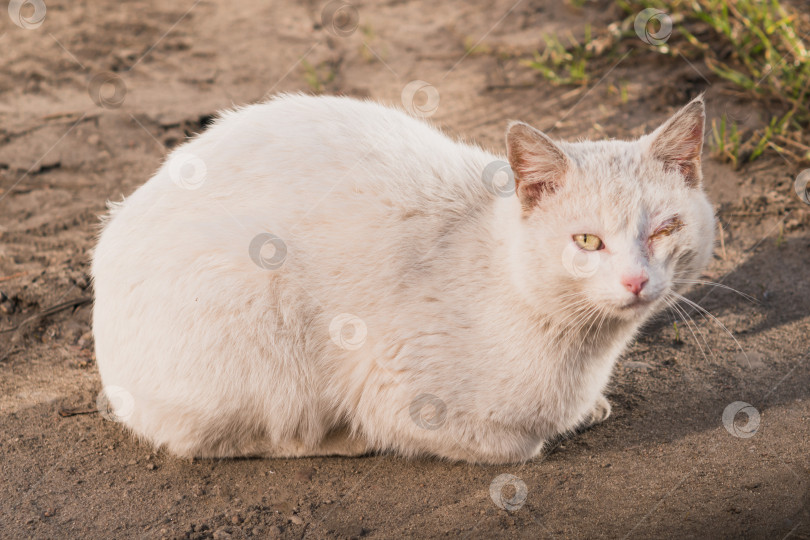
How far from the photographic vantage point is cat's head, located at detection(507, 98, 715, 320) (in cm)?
248

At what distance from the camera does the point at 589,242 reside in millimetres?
2527

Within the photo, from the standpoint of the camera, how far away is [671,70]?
540cm

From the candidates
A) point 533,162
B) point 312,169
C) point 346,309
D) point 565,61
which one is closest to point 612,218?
point 533,162

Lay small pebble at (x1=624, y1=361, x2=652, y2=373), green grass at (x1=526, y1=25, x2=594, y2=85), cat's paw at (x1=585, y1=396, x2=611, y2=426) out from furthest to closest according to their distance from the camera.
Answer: green grass at (x1=526, y1=25, x2=594, y2=85) → small pebble at (x1=624, y1=361, x2=652, y2=373) → cat's paw at (x1=585, y1=396, x2=611, y2=426)

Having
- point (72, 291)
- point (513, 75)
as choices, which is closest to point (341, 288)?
point (72, 291)

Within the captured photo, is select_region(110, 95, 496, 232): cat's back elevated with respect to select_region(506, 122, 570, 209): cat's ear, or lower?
lower

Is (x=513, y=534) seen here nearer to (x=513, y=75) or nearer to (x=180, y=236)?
(x=180, y=236)

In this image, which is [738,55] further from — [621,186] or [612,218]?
[612,218]

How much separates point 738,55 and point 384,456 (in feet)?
12.7

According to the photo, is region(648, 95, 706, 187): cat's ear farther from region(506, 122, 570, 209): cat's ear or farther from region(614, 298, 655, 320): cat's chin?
region(614, 298, 655, 320): cat's chin

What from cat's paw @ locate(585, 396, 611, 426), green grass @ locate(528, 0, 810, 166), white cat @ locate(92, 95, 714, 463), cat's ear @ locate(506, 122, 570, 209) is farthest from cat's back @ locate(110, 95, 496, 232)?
green grass @ locate(528, 0, 810, 166)

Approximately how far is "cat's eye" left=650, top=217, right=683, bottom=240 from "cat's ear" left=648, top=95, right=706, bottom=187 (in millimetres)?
218

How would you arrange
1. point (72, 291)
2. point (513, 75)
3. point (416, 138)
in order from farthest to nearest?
point (513, 75) → point (72, 291) → point (416, 138)

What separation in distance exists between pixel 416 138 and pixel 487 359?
969 mm
